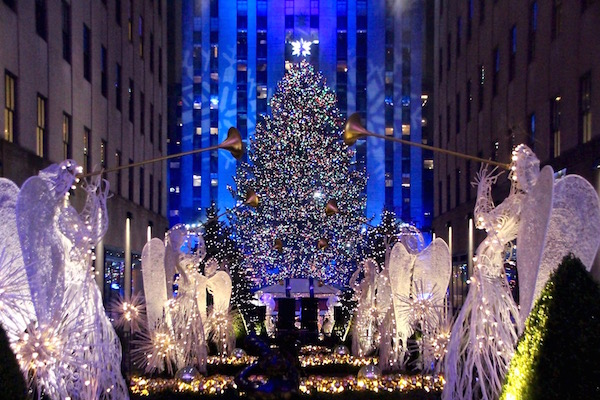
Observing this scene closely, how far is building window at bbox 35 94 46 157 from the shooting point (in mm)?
20719

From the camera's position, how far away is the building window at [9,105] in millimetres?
17750

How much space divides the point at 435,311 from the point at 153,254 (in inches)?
244

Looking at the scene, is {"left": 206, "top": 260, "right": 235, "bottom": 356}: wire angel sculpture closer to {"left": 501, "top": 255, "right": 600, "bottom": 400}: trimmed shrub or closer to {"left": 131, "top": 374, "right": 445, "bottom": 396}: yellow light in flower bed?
{"left": 131, "top": 374, "right": 445, "bottom": 396}: yellow light in flower bed

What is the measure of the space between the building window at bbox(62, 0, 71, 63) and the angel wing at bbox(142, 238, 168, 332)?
466 inches

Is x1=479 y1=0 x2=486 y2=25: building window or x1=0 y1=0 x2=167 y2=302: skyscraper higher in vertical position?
x1=479 y1=0 x2=486 y2=25: building window

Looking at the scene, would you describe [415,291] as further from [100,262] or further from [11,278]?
[100,262]

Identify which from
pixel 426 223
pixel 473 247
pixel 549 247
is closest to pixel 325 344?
pixel 473 247

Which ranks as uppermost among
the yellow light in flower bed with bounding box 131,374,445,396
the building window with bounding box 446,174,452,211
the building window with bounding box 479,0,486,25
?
the building window with bounding box 479,0,486,25

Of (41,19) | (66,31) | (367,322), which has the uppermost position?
(66,31)

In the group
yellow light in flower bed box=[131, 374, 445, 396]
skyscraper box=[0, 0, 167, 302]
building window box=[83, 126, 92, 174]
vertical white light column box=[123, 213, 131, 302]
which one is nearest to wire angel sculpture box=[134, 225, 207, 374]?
Answer: yellow light in flower bed box=[131, 374, 445, 396]

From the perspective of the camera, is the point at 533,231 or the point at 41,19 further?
the point at 41,19

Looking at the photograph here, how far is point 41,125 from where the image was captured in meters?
21.0

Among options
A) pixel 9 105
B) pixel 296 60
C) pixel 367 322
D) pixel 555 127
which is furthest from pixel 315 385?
pixel 296 60

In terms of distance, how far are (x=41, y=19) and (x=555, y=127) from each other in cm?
1746
